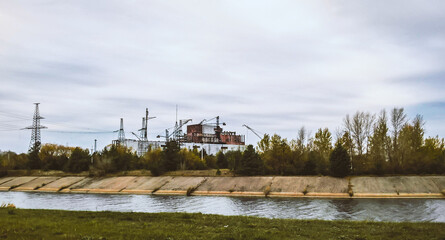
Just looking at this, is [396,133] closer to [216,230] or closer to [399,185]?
[399,185]

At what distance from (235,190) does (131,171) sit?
3389 centimetres

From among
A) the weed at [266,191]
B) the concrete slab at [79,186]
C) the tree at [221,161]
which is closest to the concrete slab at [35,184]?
the concrete slab at [79,186]

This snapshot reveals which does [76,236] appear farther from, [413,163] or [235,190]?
[413,163]

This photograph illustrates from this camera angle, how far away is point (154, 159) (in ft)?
313

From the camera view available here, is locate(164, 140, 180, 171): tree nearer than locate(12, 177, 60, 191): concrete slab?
No

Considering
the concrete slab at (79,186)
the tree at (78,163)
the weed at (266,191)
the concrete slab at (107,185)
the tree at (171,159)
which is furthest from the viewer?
the tree at (78,163)

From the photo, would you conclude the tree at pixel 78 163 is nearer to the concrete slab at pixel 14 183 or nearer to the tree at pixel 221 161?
the concrete slab at pixel 14 183

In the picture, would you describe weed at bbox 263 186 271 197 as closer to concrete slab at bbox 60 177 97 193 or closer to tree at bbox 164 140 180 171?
tree at bbox 164 140 180 171

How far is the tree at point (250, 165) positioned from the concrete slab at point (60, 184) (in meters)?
35.5

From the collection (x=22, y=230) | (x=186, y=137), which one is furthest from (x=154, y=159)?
(x=22, y=230)

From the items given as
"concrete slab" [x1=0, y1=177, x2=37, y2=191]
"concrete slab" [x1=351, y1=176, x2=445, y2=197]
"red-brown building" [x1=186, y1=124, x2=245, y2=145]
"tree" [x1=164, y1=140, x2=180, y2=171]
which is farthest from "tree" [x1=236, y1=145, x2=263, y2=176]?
"red-brown building" [x1=186, y1=124, x2=245, y2=145]

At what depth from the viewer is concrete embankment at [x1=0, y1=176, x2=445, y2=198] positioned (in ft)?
170

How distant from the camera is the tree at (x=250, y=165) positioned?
6975cm

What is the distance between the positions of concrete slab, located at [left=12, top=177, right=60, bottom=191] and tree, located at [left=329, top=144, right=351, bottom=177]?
58.6 metres
